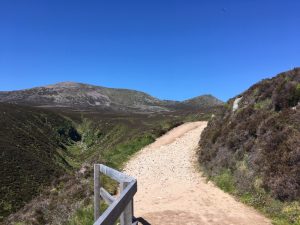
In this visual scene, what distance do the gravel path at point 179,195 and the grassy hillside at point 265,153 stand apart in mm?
605

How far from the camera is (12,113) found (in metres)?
118

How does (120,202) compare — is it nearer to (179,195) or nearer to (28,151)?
(179,195)

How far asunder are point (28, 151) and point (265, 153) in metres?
77.4

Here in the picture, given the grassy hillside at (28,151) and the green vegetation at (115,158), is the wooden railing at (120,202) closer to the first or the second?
the green vegetation at (115,158)

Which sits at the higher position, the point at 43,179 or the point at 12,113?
the point at 12,113

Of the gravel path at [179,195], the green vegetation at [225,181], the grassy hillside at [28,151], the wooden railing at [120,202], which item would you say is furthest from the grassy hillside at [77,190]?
the grassy hillside at [28,151]

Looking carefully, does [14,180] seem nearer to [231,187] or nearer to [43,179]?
[43,179]

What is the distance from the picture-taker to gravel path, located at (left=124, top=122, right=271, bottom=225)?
437 inches

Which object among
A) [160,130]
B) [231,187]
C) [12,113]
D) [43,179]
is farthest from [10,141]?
[231,187]

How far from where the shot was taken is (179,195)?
1463 centimetres

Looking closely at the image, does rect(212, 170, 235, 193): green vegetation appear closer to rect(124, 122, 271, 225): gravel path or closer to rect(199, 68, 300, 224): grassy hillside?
rect(199, 68, 300, 224): grassy hillside

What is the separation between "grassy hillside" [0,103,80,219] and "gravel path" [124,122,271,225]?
37386mm

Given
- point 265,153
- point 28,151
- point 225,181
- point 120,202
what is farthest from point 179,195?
point 28,151

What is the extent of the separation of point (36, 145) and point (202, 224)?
9072cm
